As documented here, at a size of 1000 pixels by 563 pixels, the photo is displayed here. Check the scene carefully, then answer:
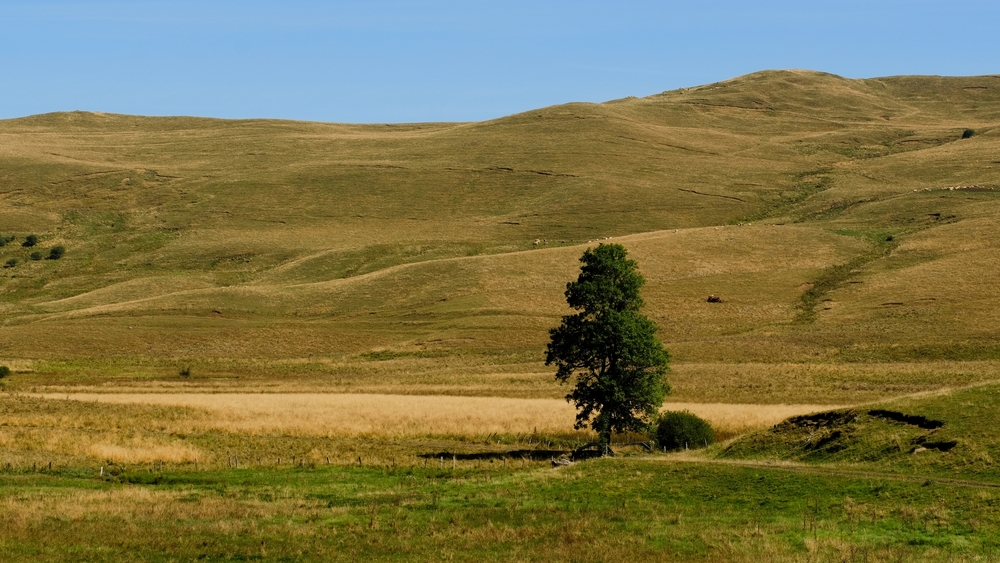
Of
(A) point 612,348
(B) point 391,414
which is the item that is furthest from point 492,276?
(A) point 612,348

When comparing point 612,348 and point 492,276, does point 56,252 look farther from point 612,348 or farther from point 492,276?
point 612,348

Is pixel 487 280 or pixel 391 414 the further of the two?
pixel 487 280

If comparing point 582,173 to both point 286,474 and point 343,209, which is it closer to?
point 343,209

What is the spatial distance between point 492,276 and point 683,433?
8077 cm

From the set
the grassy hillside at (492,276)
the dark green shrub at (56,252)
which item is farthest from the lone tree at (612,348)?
the dark green shrub at (56,252)

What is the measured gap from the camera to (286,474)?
39.4 m

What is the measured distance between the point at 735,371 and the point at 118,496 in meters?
54.7

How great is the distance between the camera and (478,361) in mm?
92938

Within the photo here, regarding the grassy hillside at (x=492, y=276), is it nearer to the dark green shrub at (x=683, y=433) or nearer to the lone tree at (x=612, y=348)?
the lone tree at (x=612, y=348)

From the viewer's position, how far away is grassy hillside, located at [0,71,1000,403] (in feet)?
287

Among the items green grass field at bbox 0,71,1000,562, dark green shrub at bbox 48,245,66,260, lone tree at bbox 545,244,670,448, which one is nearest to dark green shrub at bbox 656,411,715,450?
lone tree at bbox 545,244,670,448

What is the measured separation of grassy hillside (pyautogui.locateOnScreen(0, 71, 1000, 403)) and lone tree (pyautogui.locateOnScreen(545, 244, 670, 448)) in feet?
61.7

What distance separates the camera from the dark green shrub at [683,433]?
4631 centimetres

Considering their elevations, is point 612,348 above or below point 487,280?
below
